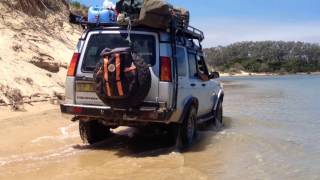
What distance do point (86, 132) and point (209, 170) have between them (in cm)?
271

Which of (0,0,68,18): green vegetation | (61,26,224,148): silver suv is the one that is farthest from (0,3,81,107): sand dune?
(61,26,224,148): silver suv

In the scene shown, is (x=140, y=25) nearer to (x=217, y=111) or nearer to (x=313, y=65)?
(x=217, y=111)

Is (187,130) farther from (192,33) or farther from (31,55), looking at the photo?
(31,55)

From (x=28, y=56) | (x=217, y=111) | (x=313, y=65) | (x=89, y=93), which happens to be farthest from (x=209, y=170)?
(x=313, y=65)

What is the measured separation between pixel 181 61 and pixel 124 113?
4.95ft

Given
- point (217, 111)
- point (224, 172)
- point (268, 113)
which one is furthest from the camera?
point (268, 113)

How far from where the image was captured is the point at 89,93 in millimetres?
8836

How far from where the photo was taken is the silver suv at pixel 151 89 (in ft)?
28.0

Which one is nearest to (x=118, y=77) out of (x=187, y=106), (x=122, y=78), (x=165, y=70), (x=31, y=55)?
(x=122, y=78)

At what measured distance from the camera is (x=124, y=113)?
8531mm

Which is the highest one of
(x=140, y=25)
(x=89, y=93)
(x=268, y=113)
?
(x=140, y=25)

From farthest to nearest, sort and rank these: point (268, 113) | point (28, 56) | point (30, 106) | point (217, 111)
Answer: point (268, 113) < point (28, 56) < point (30, 106) < point (217, 111)

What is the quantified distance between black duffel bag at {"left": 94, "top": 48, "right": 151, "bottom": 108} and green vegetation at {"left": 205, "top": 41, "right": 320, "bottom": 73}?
109493 mm

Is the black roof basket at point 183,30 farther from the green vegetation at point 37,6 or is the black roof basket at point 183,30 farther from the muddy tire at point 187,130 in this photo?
the green vegetation at point 37,6
